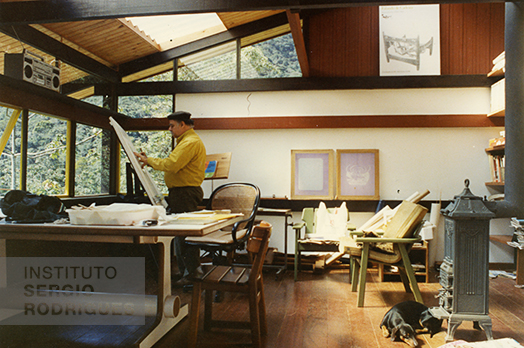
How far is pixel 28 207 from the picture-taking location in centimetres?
253

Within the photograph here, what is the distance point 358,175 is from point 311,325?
3.11m

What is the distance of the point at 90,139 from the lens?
5500mm

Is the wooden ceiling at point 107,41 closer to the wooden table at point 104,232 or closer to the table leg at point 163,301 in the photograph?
the wooden table at point 104,232

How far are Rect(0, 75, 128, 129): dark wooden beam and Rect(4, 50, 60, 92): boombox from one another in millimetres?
79

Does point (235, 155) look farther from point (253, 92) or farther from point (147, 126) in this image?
point (147, 126)

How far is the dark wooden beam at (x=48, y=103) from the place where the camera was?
395cm

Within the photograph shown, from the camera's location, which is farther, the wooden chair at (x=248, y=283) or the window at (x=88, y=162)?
the window at (x=88, y=162)

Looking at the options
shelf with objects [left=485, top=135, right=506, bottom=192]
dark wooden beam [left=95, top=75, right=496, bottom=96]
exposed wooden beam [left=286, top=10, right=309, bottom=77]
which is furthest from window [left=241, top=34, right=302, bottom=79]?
shelf with objects [left=485, top=135, right=506, bottom=192]

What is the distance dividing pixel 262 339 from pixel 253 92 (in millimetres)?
4183

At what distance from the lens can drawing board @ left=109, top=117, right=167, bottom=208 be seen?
129 inches

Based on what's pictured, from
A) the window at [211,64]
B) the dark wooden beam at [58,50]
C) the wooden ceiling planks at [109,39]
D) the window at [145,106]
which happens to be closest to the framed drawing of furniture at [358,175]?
the window at [211,64]

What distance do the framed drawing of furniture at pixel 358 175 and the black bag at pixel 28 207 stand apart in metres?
4.19

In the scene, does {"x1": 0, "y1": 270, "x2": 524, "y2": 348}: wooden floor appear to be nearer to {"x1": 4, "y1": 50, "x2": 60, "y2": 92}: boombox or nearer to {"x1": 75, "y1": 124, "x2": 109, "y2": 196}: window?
{"x1": 75, "y1": 124, "x2": 109, "y2": 196}: window

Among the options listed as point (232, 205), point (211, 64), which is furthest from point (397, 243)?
point (211, 64)
